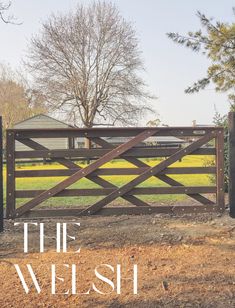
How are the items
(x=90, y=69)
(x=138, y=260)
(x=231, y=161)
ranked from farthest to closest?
(x=90, y=69)
(x=231, y=161)
(x=138, y=260)

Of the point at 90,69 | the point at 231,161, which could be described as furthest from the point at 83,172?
the point at 90,69

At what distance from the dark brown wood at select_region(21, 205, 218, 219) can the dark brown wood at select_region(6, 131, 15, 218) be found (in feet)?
0.75

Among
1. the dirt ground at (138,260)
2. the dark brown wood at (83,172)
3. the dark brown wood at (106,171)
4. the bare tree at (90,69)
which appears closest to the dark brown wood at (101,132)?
the dark brown wood at (83,172)

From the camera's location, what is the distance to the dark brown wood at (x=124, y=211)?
6.23m

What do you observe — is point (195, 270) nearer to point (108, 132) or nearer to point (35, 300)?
point (35, 300)

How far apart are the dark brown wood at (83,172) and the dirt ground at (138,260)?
376mm

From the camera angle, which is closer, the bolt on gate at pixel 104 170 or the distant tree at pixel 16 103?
the bolt on gate at pixel 104 170

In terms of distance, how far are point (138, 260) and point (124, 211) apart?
2004mm

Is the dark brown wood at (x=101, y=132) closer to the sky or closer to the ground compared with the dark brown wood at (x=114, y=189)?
closer to the sky

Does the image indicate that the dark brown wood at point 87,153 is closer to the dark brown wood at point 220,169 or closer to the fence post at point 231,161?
the dark brown wood at point 220,169

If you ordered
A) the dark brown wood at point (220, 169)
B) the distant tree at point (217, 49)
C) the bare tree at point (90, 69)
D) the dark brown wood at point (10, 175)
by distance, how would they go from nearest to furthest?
1. the dark brown wood at point (10, 175)
2. the dark brown wood at point (220, 169)
3. the distant tree at point (217, 49)
4. the bare tree at point (90, 69)

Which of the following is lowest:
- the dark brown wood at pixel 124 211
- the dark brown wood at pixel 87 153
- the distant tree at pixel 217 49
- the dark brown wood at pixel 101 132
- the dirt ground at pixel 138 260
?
the dirt ground at pixel 138 260

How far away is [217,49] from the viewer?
10656 millimetres

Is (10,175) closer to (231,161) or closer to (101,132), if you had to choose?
(101,132)
